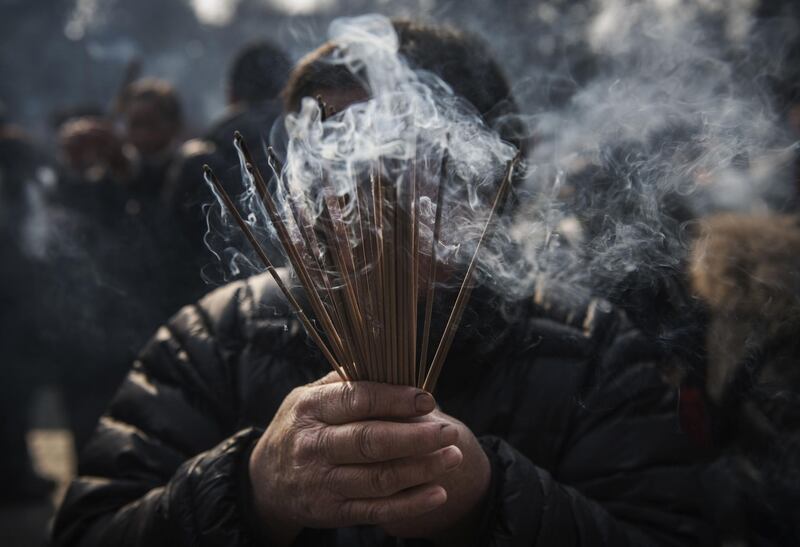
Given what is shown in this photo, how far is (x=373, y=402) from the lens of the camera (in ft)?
3.26

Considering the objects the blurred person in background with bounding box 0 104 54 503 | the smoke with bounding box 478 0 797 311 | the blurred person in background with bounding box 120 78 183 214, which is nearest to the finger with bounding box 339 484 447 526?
the smoke with bounding box 478 0 797 311

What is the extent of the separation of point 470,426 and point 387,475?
521 millimetres

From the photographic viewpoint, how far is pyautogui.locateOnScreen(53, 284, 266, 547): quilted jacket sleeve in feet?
4.35

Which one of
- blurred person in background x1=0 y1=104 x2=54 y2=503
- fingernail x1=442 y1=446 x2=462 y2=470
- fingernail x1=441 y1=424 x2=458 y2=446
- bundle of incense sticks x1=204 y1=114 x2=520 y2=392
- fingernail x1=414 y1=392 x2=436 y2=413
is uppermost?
bundle of incense sticks x1=204 y1=114 x2=520 y2=392

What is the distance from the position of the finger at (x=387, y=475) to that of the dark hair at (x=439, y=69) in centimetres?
90

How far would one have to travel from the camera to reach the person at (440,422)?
47.3 inches

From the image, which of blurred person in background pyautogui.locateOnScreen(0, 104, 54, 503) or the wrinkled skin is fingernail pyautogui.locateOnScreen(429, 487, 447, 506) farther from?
blurred person in background pyautogui.locateOnScreen(0, 104, 54, 503)

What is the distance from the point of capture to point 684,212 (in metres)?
1.87

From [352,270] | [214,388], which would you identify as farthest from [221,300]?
[352,270]

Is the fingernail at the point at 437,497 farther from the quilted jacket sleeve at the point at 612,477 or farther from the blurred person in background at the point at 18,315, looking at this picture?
the blurred person in background at the point at 18,315

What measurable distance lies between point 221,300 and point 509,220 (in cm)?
81

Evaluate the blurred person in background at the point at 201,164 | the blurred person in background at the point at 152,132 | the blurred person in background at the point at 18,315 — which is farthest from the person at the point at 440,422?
the blurred person in background at the point at 18,315

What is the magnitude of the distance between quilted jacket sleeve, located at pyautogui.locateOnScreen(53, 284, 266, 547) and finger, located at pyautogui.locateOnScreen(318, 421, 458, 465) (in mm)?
404

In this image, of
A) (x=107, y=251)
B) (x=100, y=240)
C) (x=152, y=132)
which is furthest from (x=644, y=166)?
(x=152, y=132)
